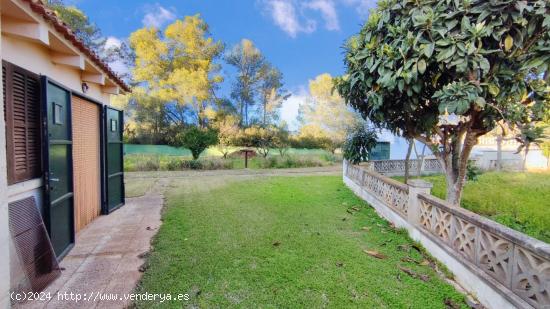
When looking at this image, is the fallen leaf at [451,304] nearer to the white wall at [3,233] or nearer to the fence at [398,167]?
the white wall at [3,233]

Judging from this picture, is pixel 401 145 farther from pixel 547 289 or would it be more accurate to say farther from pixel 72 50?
pixel 72 50

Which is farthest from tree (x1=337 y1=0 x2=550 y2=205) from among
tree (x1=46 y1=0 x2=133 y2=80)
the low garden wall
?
tree (x1=46 y1=0 x2=133 y2=80)

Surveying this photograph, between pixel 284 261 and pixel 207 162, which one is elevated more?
pixel 207 162

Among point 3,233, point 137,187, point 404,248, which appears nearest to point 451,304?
point 404,248

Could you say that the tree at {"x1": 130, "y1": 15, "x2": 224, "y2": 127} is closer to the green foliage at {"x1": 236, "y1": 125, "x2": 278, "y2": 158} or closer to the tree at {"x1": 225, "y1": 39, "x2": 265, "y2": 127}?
the tree at {"x1": 225, "y1": 39, "x2": 265, "y2": 127}

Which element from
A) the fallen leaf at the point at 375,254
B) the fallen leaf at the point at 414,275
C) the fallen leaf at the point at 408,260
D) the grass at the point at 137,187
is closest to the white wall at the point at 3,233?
the fallen leaf at the point at 375,254

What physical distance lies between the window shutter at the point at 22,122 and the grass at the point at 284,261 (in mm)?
1625

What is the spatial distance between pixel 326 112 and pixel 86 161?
61.3ft

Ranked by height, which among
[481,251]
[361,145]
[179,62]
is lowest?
[481,251]

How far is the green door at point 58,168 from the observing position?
298 cm

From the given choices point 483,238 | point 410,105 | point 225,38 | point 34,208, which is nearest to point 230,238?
point 34,208

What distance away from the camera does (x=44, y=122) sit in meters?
2.94

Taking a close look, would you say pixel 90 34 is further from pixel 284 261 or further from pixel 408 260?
pixel 408 260

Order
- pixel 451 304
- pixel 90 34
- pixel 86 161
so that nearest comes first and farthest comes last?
pixel 451 304 < pixel 86 161 < pixel 90 34
